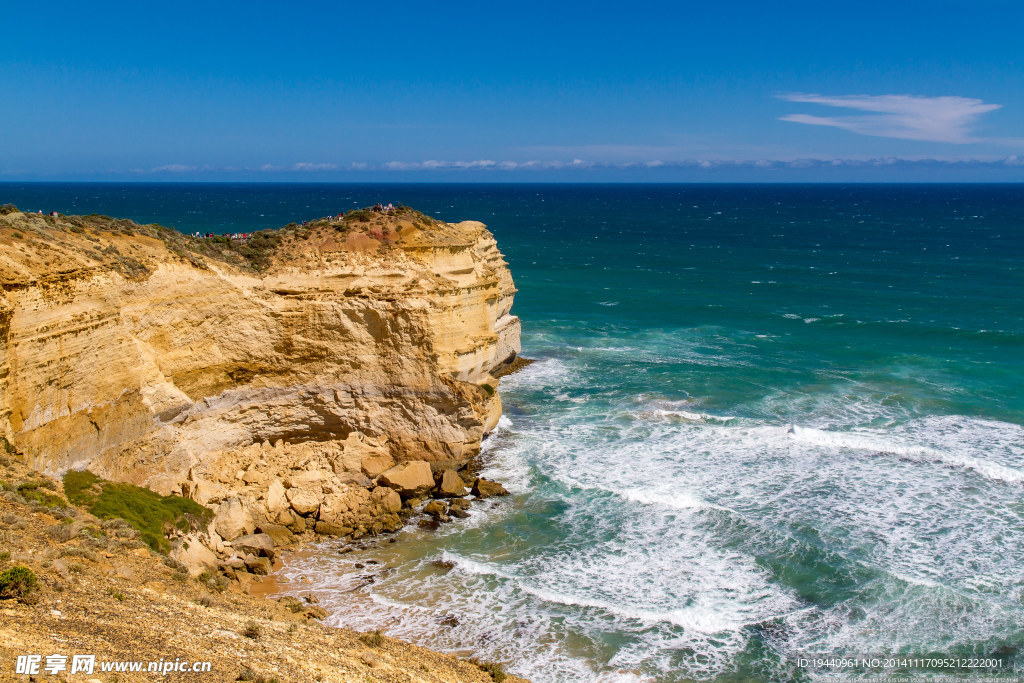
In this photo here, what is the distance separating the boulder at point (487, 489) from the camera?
87.9 ft

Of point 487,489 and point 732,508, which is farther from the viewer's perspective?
point 487,489

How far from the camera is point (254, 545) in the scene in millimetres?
22188

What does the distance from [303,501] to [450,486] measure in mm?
5082

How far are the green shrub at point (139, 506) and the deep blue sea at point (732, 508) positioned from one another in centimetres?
350

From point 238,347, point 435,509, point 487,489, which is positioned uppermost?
point 238,347

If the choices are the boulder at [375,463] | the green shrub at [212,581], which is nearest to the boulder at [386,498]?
the boulder at [375,463]

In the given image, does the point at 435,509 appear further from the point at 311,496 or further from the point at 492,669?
the point at 492,669

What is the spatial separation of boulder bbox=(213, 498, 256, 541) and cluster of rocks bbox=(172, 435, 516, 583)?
29 mm

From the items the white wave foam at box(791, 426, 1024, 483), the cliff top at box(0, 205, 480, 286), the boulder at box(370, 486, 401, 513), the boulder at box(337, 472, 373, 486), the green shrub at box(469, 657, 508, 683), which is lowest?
the green shrub at box(469, 657, 508, 683)

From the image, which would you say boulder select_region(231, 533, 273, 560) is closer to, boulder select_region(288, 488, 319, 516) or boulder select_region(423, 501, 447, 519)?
boulder select_region(288, 488, 319, 516)

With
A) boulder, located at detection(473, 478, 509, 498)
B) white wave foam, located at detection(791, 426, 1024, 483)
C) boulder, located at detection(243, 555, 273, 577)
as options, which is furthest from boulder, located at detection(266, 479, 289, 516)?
white wave foam, located at detection(791, 426, 1024, 483)

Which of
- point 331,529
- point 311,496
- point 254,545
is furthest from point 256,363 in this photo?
Answer: point 254,545

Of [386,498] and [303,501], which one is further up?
[303,501]

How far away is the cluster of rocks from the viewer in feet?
72.6
